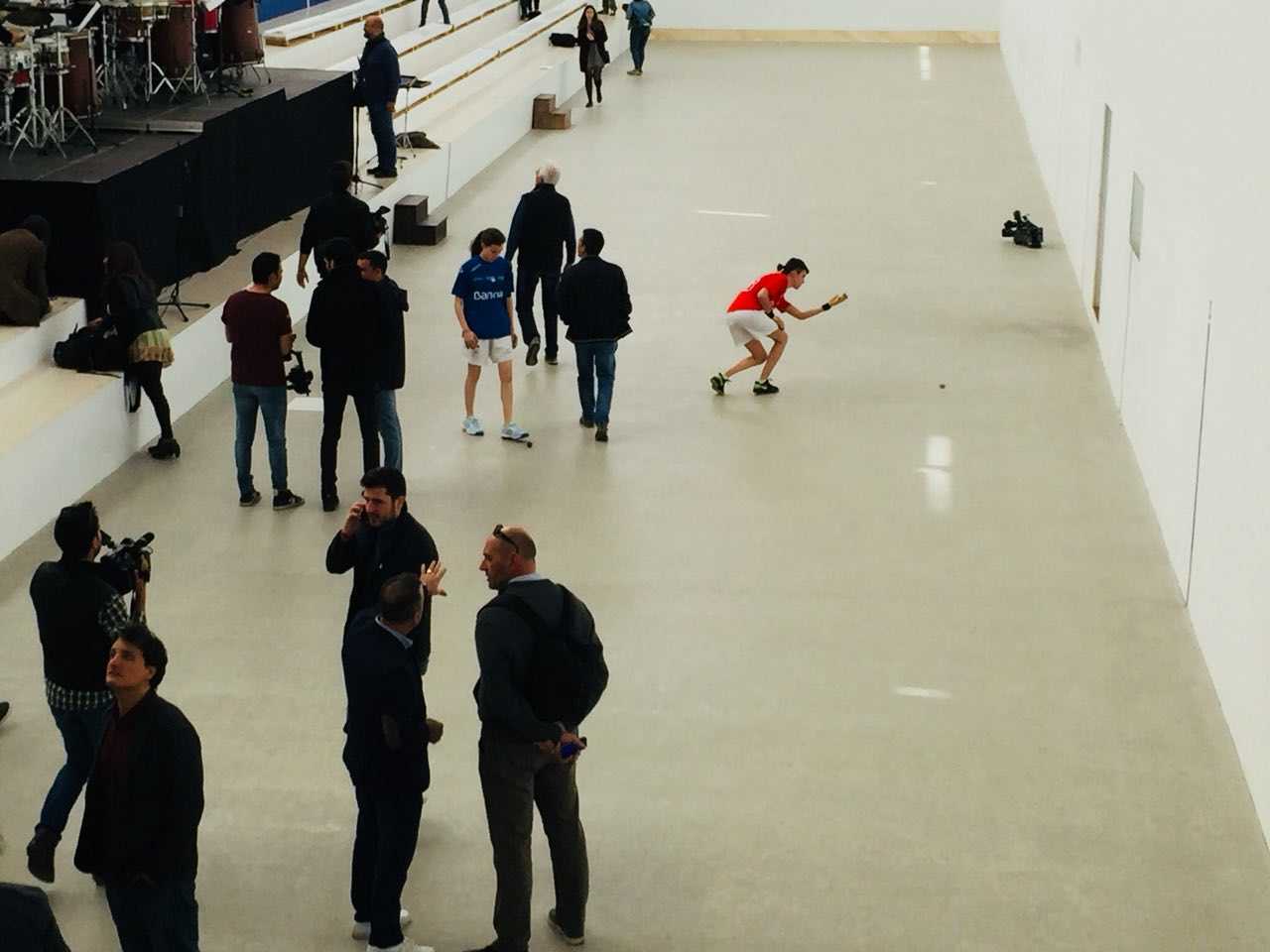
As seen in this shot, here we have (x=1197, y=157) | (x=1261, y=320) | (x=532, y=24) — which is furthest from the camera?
(x=532, y=24)

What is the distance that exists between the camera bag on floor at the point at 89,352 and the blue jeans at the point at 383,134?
648 centimetres

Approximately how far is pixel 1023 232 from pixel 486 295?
25.0 feet

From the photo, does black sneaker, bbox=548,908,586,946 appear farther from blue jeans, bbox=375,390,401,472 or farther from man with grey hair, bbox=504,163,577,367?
man with grey hair, bbox=504,163,577,367

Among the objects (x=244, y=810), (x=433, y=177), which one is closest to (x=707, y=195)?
(x=433, y=177)

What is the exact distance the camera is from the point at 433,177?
59.9ft

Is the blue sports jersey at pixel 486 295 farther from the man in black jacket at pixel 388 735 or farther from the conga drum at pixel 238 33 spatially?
the conga drum at pixel 238 33

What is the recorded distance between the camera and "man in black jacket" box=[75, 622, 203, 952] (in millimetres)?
4957

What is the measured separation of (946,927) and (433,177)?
1327 centimetres

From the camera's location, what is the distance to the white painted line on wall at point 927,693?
7.88 metres

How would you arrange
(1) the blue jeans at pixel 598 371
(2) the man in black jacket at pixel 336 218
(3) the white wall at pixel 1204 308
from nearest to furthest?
(3) the white wall at pixel 1204 308, (1) the blue jeans at pixel 598 371, (2) the man in black jacket at pixel 336 218

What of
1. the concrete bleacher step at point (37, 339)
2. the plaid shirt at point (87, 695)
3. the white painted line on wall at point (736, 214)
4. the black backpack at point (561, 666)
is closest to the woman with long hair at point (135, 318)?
the concrete bleacher step at point (37, 339)

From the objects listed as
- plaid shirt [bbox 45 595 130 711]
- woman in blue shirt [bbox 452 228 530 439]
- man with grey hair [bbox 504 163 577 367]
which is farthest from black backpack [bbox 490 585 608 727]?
man with grey hair [bbox 504 163 577 367]

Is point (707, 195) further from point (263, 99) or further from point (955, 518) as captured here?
point (955, 518)

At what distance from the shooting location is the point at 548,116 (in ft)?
76.1
